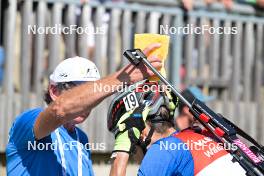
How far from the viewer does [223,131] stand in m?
4.72

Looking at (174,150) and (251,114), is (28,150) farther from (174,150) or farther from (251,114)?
(251,114)

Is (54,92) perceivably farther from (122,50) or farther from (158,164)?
(122,50)

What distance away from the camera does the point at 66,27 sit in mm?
9219

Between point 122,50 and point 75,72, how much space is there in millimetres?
3772

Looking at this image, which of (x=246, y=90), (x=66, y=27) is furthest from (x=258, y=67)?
(x=66, y=27)

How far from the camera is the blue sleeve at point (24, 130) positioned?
5.40 meters

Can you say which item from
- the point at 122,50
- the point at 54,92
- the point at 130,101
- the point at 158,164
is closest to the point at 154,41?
the point at 130,101

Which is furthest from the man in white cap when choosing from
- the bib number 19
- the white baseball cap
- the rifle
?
the bib number 19

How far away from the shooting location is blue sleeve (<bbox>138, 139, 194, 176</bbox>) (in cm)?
489

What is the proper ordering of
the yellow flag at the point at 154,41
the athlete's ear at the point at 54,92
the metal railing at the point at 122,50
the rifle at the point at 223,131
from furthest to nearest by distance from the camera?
1. the metal railing at the point at 122,50
2. the athlete's ear at the point at 54,92
3. the yellow flag at the point at 154,41
4. the rifle at the point at 223,131

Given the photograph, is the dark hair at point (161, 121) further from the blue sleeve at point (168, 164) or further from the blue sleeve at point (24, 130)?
the blue sleeve at point (24, 130)

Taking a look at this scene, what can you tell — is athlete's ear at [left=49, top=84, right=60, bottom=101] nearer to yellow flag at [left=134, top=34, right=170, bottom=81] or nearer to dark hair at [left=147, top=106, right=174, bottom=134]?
dark hair at [left=147, top=106, right=174, bottom=134]

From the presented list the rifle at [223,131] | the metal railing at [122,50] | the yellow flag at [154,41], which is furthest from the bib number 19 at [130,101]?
the metal railing at [122,50]

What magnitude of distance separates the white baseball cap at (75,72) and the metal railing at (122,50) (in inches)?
122
